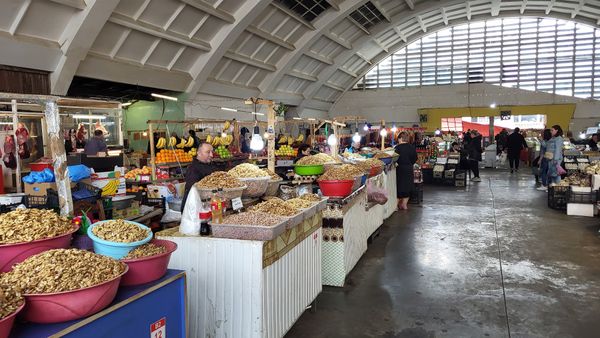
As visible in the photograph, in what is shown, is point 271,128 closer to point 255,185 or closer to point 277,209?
point 255,185

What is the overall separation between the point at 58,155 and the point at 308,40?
52.5 ft

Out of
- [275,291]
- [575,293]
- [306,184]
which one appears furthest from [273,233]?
[575,293]

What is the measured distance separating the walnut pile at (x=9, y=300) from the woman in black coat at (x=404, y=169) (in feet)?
26.4

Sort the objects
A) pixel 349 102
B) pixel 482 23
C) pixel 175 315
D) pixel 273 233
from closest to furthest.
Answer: pixel 175 315 < pixel 273 233 < pixel 482 23 < pixel 349 102

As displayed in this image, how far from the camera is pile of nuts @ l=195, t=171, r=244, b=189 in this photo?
378 centimetres

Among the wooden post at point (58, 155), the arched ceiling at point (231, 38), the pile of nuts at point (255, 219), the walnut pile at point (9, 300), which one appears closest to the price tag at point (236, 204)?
the pile of nuts at point (255, 219)

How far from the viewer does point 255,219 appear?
10.4ft

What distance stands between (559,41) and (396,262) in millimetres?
21451

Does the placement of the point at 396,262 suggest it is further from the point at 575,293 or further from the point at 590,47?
the point at 590,47

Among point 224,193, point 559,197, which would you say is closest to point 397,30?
point 559,197

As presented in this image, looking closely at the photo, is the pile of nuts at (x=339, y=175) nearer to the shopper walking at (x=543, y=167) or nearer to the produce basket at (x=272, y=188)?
the produce basket at (x=272, y=188)

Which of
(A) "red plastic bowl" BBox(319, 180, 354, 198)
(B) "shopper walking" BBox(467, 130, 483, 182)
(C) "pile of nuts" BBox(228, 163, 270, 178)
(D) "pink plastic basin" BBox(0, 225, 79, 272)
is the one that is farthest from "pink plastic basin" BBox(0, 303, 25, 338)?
(B) "shopper walking" BBox(467, 130, 483, 182)

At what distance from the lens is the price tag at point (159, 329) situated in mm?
2266

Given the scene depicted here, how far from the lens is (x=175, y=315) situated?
2.45 m
